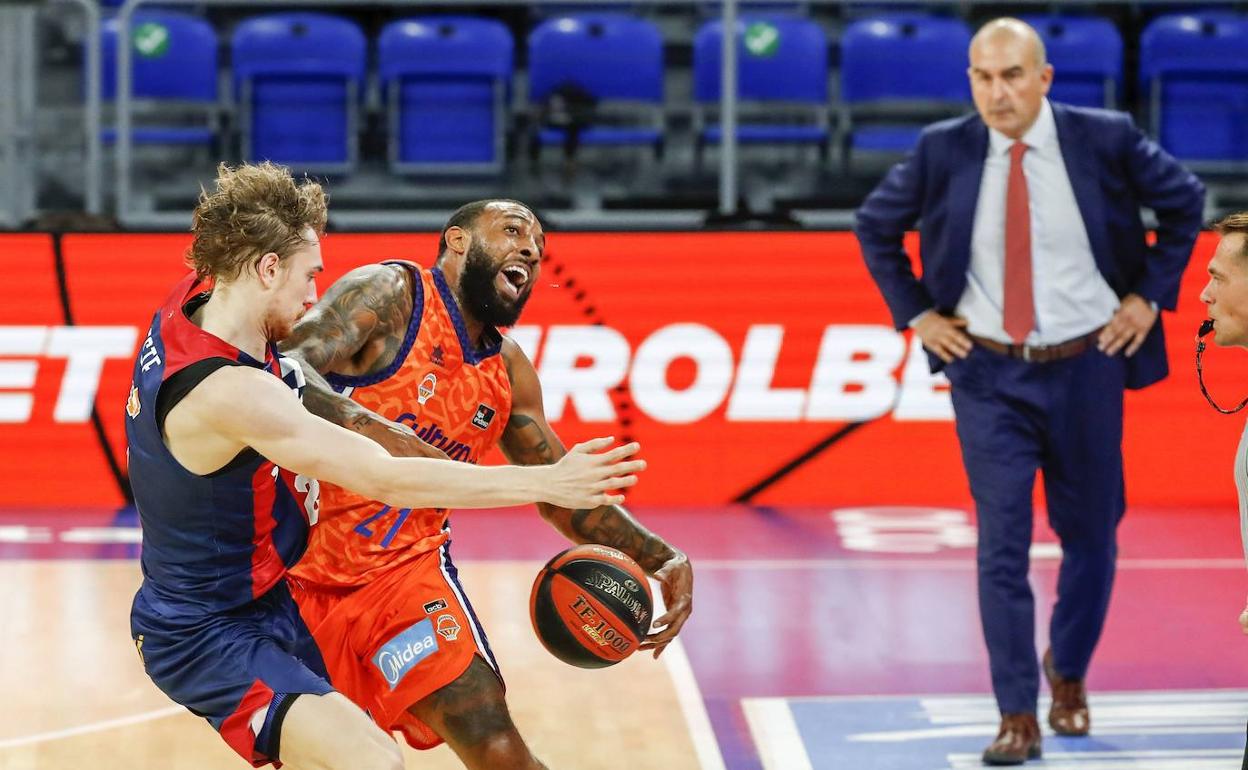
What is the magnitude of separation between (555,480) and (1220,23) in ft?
27.5

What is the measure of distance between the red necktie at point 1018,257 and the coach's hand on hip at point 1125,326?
0.82ft

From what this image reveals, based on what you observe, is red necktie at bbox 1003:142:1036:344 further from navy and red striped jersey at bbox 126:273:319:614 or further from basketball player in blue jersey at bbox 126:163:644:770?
navy and red striped jersey at bbox 126:273:319:614

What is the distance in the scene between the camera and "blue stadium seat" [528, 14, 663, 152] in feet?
34.9

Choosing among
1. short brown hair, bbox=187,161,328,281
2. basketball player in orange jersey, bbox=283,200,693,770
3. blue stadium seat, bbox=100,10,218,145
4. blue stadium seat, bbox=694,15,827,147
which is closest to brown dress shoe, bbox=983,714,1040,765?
basketball player in orange jersey, bbox=283,200,693,770

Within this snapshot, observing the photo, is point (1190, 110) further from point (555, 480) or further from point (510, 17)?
point (555, 480)

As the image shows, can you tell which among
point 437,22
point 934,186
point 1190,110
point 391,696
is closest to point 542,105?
point 437,22

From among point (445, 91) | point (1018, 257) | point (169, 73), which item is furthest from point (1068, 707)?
point (169, 73)

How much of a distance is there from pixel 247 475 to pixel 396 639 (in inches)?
28.1

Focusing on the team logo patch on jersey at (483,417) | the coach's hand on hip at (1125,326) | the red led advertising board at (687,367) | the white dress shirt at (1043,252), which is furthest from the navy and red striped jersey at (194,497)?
the red led advertising board at (687,367)

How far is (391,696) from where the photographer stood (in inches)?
167

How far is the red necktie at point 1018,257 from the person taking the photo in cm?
546

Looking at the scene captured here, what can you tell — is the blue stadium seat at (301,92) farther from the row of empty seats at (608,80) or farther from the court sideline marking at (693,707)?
the court sideline marking at (693,707)

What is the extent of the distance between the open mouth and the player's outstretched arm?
38.3 inches

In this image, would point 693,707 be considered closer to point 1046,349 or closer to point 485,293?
point 1046,349
